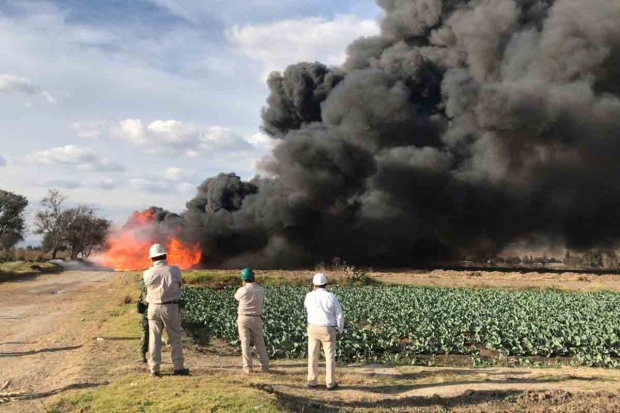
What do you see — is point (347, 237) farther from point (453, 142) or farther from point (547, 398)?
point (547, 398)

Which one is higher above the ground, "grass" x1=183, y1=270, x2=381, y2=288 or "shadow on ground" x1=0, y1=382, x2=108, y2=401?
"grass" x1=183, y1=270, x2=381, y2=288

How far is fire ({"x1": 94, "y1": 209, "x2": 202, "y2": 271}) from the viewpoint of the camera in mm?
53781

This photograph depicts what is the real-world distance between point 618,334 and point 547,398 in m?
9.17

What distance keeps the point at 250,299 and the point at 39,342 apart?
829 centimetres

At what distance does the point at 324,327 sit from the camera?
10812 millimetres

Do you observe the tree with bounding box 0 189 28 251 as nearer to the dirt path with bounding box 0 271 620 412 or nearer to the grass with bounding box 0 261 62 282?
the grass with bounding box 0 261 62 282

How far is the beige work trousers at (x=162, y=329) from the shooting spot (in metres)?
10.7

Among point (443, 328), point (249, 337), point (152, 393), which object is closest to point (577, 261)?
point (443, 328)

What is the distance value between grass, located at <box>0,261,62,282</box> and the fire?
6.54 meters

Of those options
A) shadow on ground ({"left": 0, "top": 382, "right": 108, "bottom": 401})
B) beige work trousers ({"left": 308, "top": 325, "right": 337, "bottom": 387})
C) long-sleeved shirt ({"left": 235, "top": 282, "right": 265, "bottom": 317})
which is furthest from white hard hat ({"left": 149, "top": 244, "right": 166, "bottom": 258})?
beige work trousers ({"left": 308, "top": 325, "right": 337, "bottom": 387})

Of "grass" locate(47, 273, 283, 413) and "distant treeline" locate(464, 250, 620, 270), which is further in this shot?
"distant treeline" locate(464, 250, 620, 270)

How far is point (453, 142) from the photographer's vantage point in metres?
62.4

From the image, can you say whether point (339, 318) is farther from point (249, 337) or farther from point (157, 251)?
point (157, 251)

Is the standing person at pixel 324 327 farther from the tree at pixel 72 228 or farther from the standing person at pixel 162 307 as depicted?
the tree at pixel 72 228
